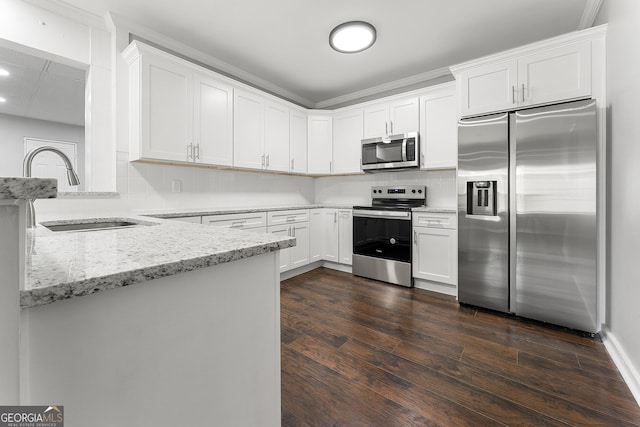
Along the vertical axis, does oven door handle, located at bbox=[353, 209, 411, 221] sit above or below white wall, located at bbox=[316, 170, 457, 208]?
below

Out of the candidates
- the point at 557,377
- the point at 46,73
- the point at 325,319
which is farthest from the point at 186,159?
the point at 557,377

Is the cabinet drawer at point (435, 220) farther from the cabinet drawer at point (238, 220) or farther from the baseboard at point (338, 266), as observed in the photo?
the cabinet drawer at point (238, 220)

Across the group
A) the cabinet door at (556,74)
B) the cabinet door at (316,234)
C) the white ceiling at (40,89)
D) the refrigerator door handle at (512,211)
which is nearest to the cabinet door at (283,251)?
the cabinet door at (316,234)

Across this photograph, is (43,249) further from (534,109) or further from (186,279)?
(534,109)

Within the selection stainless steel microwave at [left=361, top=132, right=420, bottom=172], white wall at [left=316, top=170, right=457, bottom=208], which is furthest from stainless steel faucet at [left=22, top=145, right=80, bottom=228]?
white wall at [left=316, top=170, right=457, bottom=208]

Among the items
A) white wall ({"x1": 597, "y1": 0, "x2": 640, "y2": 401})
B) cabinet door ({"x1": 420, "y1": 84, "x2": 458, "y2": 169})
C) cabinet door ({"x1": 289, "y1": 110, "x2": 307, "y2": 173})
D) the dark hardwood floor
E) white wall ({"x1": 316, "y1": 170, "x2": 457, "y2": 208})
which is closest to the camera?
the dark hardwood floor

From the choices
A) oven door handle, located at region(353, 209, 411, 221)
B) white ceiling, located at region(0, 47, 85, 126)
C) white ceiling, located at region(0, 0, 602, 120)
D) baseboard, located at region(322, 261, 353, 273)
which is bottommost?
baseboard, located at region(322, 261, 353, 273)

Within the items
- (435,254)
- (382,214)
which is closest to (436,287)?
(435,254)

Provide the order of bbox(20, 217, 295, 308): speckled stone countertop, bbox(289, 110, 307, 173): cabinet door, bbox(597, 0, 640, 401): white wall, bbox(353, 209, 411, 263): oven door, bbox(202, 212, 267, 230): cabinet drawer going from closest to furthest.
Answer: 1. bbox(20, 217, 295, 308): speckled stone countertop
2. bbox(597, 0, 640, 401): white wall
3. bbox(202, 212, 267, 230): cabinet drawer
4. bbox(353, 209, 411, 263): oven door
5. bbox(289, 110, 307, 173): cabinet door

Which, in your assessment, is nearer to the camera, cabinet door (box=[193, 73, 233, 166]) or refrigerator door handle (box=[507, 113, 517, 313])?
refrigerator door handle (box=[507, 113, 517, 313])

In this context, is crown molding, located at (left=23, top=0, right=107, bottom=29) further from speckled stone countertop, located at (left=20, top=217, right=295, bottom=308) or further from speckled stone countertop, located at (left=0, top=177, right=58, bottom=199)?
speckled stone countertop, located at (left=0, top=177, right=58, bottom=199)

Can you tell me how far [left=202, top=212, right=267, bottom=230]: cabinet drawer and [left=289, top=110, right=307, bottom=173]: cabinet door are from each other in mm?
1000

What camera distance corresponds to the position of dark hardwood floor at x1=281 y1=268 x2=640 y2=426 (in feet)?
4.39

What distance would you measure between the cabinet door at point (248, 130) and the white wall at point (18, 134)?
301 cm
